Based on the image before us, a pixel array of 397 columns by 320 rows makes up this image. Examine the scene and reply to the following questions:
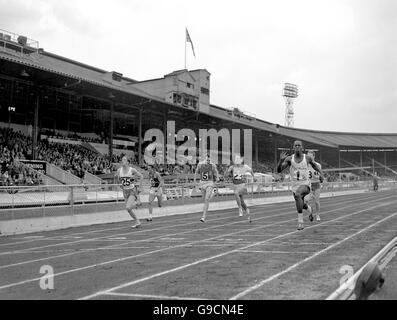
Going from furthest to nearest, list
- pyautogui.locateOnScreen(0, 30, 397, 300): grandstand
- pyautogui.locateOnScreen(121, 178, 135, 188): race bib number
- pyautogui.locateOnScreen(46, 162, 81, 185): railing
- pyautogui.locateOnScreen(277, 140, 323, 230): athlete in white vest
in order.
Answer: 1. pyautogui.locateOnScreen(46, 162, 81, 185): railing
2. pyautogui.locateOnScreen(121, 178, 135, 188): race bib number
3. pyautogui.locateOnScreen(277, 140, 323, 230): athlete in white vest
4. pyautogui.locateOnScreen(0, 30, 397, 300): grandstand

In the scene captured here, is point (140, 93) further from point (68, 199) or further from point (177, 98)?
point (68, 199)

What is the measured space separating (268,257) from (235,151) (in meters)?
48.3

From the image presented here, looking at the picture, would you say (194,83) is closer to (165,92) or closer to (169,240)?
(165,92)

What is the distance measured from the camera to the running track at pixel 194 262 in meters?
5.43

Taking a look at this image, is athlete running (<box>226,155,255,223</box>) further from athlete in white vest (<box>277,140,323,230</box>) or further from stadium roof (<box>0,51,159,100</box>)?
stadium roof (<box>0,51,159,100</box>)

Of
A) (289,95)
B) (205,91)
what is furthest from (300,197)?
(289,95)

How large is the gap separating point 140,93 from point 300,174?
30107 mm

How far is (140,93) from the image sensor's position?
40750 mm

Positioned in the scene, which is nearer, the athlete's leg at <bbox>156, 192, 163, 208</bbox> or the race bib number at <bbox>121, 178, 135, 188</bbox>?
the race bib number at <bbox>121, 178, 135, 188</bbox>

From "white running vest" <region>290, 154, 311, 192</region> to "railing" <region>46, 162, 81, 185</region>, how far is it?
18157 millimetres

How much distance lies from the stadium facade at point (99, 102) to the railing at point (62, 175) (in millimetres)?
1658

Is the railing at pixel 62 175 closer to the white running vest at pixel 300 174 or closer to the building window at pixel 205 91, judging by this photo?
the white running vest at pixel 300 174

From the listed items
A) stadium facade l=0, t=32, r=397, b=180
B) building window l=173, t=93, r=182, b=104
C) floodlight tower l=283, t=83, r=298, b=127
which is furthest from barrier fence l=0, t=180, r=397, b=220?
floodlight tower l=283, t=83, r=298, b=127

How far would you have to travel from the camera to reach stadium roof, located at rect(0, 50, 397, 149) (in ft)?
99.8
